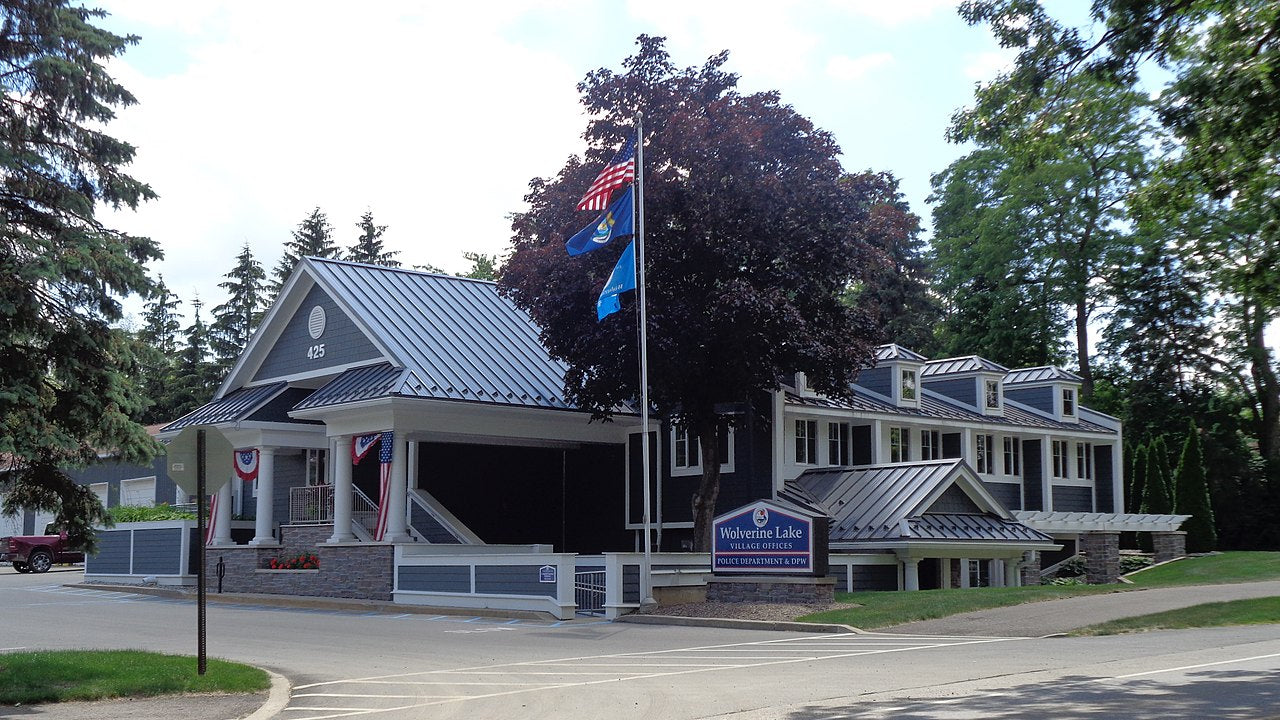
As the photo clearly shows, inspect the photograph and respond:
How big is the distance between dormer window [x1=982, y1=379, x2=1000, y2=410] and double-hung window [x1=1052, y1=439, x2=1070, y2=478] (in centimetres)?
311

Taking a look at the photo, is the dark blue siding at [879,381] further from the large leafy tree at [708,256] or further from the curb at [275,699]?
the curb at [275,699]

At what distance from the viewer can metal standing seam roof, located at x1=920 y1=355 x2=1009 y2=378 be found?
3853cm

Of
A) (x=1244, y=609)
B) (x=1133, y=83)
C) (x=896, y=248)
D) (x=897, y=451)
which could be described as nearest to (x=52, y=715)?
(x=1133, y=83)

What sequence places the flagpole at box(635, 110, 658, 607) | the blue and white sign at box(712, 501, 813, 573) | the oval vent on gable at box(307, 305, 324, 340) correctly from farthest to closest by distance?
1. the oval vent on gable at box(307, 305, 324, 340)
2. the flagpole at box(635, 110, 658, 607)
3. the blue and white sign at box(712, 501, 813, 573)

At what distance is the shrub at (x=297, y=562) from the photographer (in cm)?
3191

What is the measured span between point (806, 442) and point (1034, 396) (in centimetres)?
1202

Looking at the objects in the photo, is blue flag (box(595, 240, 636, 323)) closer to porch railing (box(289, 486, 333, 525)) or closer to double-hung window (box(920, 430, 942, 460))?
porch railing (box(289, 486, 333, 525))

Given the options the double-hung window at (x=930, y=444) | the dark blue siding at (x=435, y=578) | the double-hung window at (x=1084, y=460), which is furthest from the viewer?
the double-hung window at (x=1084, y=460)

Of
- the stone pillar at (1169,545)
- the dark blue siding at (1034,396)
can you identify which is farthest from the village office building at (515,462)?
the dark blue siding at (1034,396)

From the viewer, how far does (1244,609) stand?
2139cm

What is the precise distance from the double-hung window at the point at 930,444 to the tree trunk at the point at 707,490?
848cm

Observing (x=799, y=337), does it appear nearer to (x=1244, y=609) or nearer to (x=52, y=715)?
Result: (x=1244, y=609)

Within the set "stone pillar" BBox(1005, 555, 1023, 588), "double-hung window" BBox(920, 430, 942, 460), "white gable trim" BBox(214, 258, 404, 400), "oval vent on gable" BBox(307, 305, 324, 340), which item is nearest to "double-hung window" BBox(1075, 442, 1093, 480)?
"double-hung window" BBox(920, 430, 942, 460)

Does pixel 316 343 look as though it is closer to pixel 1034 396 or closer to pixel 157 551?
pixel 157 551
